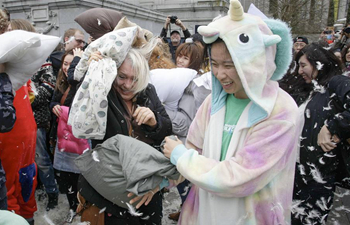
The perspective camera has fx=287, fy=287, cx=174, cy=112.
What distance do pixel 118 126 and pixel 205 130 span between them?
2.01ft

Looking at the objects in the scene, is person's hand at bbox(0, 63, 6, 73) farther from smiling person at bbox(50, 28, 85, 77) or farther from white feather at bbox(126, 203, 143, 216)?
smiling person at bbox(50, 28, 85, 77)

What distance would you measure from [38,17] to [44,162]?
4173 mm

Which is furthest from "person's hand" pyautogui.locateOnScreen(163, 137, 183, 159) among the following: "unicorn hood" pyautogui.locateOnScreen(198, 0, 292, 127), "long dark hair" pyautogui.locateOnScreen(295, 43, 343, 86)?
"long dark hair" pyautogui.locateOnScreen(295, 43, 343, 86)

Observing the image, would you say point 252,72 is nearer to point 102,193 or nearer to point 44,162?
point 102,193

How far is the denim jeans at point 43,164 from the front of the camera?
12.0 ft

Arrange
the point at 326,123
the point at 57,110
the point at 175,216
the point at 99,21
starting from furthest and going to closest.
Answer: the point at 175,216 → the point at 57,110 → the point at 99,21 → the point at 326,123

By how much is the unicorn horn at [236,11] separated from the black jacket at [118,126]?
0.94 meters

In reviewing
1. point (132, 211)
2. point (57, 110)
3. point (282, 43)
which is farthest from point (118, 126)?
point (57, 110)

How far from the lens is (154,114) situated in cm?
212

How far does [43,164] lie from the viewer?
369 cm

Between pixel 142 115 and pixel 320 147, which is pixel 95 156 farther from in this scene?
pixel 320 147

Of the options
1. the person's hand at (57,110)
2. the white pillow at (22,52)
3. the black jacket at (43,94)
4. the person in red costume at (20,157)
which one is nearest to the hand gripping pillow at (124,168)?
the white pillow at (22,52)

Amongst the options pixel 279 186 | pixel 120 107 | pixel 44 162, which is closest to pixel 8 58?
pixel 120 107

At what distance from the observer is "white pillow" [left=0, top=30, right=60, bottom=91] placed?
1.89 m
